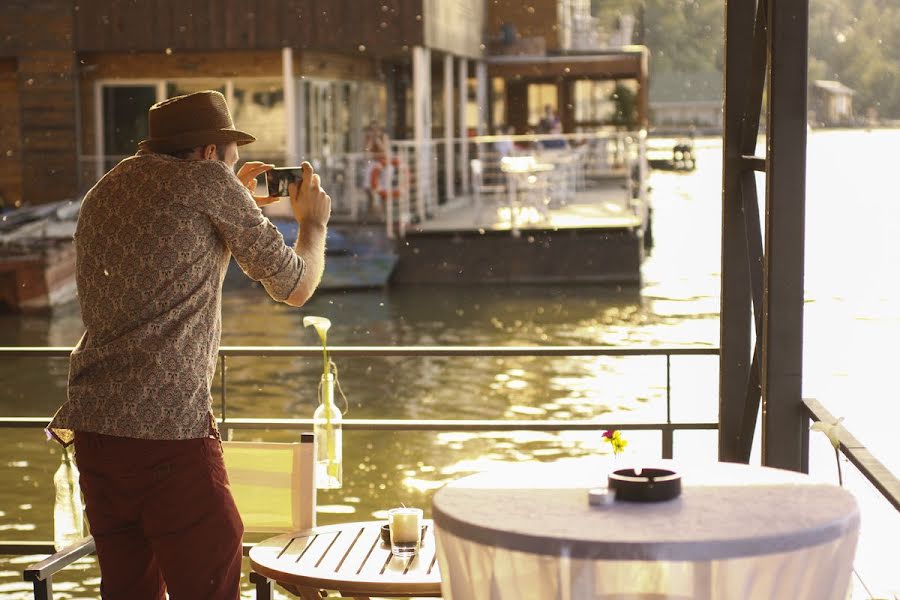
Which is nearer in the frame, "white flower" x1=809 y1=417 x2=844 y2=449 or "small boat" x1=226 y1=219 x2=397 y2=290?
"white flower" x1=809 y1=417 x2=844 y2=449

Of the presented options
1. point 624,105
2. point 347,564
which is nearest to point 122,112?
point 347,564

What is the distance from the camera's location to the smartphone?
9.24 feet

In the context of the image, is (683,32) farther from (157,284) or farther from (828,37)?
(157,284)

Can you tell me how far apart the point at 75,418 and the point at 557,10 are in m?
27.4

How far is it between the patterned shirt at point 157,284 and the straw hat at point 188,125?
0.13 ft

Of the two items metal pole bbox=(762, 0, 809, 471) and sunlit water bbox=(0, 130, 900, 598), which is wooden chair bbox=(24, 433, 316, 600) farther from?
sunlit water bbox=(0, 130, 900, 598)

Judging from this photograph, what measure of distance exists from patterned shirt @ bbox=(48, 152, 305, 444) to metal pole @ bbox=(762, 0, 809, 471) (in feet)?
3.77

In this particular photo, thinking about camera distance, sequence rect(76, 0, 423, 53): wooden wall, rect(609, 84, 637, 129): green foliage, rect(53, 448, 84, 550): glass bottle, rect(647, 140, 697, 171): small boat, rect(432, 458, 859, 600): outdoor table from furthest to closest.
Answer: rect(647, 140, 697, 171): small boat < rect(609, 84, 637, 129): green foliage < rect(76, 0, 423, 53): wooden wall < rect(53, 448, 84, 550): glass bottle < rect(432, 458, 859, 600): outdoor table

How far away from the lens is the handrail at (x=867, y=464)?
2297 mm

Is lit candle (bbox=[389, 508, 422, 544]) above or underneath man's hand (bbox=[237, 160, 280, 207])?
underneath

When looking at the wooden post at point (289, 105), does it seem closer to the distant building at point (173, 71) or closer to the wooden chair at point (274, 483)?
the distant building at point (173, 71)

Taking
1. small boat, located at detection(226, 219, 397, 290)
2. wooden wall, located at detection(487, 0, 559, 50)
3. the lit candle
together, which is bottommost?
small boat, located at detection(226, 219, 397, 290)

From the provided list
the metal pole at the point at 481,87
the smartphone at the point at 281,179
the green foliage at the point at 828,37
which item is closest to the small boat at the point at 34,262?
the metal pole at the point at 481,87

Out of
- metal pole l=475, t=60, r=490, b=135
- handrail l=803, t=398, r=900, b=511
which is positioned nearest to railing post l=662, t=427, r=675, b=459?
handrail l=803, t=398, r=900, b=511
